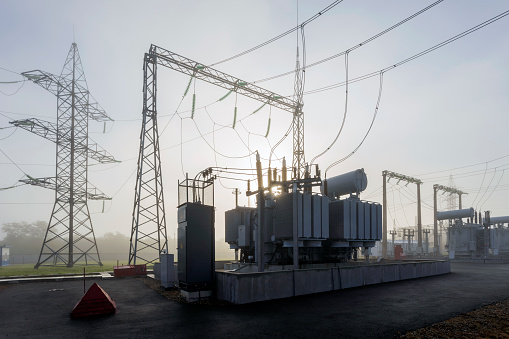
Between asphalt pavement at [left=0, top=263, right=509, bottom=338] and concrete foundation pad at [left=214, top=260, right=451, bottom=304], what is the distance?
1.51ft

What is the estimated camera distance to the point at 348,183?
22953 millimetres

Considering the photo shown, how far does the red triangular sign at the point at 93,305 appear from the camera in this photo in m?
10.8

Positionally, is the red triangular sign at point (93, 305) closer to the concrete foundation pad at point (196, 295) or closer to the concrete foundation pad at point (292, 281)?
the concrete foundation pad at point (196, 295)

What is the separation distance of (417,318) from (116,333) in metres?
8.46

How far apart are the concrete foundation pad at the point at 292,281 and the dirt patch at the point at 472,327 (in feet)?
18.8

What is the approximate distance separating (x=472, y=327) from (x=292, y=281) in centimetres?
657

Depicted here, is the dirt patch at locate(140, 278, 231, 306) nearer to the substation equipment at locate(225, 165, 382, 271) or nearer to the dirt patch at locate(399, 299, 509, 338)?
the substation equipment at locate(225, 165, 382, 271)

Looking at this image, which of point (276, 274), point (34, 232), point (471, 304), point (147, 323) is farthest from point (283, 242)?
point (34, 232)

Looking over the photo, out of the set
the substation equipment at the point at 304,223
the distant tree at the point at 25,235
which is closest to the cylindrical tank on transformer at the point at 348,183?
the substation equipment at the point at 304,223

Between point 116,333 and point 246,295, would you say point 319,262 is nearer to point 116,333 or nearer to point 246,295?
point 246,295

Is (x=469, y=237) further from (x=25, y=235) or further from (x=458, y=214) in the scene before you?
(x=25, y=235)

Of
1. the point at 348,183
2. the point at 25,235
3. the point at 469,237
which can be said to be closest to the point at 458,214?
the point at 469,237

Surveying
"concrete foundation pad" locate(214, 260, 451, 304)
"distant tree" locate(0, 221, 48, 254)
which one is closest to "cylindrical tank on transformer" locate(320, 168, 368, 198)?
"concrete foundation pad" locate(214, 260, 451, 304)

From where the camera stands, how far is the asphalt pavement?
8.76 metres
